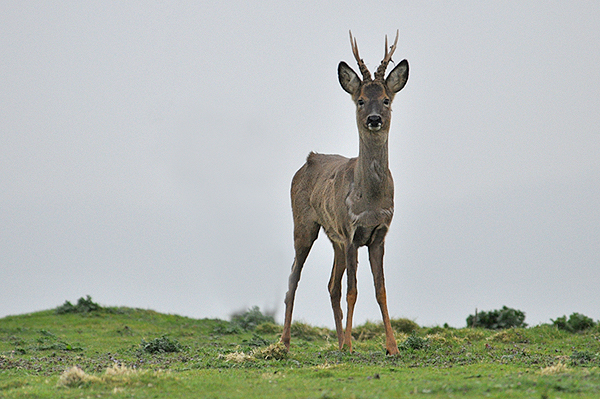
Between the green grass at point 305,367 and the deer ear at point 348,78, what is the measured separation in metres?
4.26

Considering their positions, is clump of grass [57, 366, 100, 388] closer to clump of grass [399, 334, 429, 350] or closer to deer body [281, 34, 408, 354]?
deer body [281, 34, 408, 354]

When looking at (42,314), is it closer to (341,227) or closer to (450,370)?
(341,227)

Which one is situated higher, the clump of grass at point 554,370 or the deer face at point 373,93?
the deer face at point 373,93

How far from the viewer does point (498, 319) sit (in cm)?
1880

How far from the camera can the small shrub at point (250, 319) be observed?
20.8 metres

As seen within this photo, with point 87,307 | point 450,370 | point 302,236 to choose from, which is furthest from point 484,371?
point 87,307

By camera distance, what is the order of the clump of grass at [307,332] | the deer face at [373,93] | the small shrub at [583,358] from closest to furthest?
1. the small shrub at [583,358]
2. the deer face at [373,93]
3. the clump of grass at [307,332]

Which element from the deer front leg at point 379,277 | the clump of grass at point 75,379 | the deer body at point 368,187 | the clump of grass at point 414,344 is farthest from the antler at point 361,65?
the clump of grass at point 75,379

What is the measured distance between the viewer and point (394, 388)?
7918mm

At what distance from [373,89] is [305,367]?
14.5ft

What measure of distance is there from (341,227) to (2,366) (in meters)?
5.83

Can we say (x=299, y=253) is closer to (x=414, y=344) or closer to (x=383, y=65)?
(x=414, y=344)

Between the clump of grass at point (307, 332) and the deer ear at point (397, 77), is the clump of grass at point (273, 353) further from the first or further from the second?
the clump of grass at point (307, 332)

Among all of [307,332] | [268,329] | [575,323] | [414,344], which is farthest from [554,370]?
[268,329]
